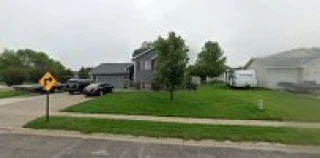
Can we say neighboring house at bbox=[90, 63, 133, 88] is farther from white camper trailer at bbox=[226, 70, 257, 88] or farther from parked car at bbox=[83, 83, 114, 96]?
white camper trailer at bbox=[226, 70, 257, 88]

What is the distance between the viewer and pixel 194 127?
12.1m

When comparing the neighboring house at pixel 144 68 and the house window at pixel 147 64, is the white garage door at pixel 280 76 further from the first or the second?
the house window at pixel 147 64

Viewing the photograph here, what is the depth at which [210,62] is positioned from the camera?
5456 cm

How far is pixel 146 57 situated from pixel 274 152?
2870 cm

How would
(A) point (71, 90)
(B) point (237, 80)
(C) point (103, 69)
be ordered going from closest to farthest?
(A) point (71, 90), (B) point (237, 80), (C) point (103, 69)

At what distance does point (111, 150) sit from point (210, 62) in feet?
155

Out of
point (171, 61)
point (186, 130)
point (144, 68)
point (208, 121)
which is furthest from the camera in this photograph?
point (144, 68)

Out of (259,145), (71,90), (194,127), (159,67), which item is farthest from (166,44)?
(71,90)

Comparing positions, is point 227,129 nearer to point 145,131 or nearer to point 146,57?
point 145,131

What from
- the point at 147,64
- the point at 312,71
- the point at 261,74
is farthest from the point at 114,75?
the point at 312,71

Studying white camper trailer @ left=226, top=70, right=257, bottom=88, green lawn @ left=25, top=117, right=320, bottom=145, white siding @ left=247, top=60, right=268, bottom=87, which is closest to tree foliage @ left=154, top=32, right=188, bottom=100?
green lawn @ left=25, top=117, right=320, bottom=145

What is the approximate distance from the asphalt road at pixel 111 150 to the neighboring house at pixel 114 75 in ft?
106

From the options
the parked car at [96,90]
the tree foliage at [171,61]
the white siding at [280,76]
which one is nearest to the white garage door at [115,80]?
the parked car at [96,90]

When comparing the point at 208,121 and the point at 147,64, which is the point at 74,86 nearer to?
the point at 147,64
